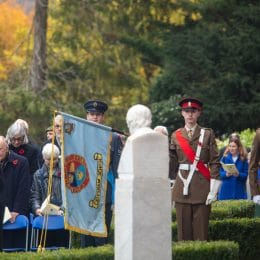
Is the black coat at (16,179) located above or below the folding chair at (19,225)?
above

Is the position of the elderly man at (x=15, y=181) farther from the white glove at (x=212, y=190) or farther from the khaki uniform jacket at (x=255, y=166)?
the khaki uniform jacket at (x=255, y=166)

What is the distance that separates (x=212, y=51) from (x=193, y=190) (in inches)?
643

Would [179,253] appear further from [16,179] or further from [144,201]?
[16,179]

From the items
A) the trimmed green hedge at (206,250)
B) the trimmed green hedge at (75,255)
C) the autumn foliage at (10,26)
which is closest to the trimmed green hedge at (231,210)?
the trimmed green hedge at (206,250)

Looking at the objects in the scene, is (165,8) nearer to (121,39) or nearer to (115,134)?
(121,39)

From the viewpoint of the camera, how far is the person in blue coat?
20.0 m

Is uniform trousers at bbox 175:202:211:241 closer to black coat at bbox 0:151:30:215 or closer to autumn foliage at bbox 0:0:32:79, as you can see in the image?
black coat at bbox 0:151:30:215

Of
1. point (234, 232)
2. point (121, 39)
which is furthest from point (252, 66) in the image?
point (234, 232)

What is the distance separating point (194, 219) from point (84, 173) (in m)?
1.61

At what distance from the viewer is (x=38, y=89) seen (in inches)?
1259

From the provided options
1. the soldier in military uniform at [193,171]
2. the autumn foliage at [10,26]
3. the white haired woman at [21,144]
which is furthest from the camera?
the autumn foliage at [10,26]

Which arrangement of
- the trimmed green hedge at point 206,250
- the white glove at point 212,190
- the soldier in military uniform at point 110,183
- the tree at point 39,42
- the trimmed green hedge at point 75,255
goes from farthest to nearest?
the tree at point 39,42, the soldier in military uniform at point 110,183, the white glove at point 212,190, the trimmed green hedge at point 206,250, the trimmed green hedge at point 75,255

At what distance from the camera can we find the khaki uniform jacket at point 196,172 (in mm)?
13508

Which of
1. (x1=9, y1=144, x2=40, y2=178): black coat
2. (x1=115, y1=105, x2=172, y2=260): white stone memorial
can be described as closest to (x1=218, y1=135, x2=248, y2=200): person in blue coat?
(x1=9, y1=144, x2=40, y2=178): black coat
